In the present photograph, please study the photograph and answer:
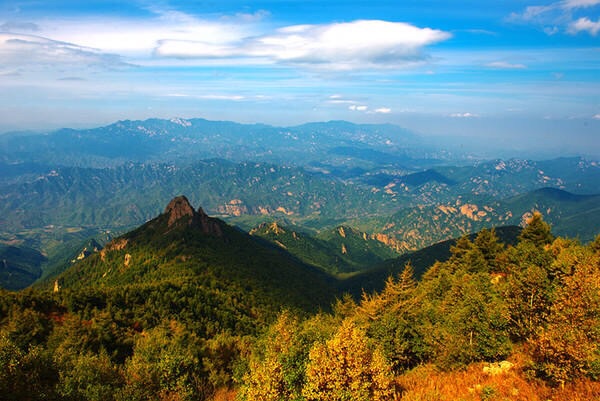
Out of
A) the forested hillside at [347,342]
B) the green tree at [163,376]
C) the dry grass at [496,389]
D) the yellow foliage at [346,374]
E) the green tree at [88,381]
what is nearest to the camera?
the dry grass at [496,389]

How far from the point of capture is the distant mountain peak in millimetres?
174750

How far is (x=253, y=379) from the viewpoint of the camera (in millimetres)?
24812

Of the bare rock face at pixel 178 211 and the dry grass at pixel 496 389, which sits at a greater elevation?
the dry grass at pixel 496 389

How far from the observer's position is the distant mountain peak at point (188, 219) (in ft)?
573

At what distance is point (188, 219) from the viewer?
173750 millimetres

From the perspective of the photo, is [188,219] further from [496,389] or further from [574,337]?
[574,337]

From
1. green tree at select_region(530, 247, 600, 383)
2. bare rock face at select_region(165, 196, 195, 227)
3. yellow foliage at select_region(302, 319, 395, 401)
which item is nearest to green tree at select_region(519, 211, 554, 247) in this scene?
green tree at select_region(530, 247, 600, 383)

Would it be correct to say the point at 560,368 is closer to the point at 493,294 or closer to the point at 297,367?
the point at 297,367

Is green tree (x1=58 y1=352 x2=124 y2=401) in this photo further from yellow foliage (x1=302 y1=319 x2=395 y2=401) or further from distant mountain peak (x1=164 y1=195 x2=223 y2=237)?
distant mountain peak (x1=164 y1=195 x2=223 y2=237)

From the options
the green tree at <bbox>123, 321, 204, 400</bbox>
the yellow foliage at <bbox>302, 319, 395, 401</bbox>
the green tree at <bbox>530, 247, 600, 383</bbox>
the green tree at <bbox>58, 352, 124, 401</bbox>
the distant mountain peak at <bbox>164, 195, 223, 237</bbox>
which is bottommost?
the distant mountain peak at <bbox>164, 195, 223, 237</bbox>

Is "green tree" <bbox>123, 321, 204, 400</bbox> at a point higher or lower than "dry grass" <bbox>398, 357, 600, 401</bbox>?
lower

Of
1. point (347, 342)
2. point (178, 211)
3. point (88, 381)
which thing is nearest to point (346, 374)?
point (347, 342)

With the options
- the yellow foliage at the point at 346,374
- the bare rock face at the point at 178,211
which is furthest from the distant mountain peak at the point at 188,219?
the yellow foliage at the point at 346,374

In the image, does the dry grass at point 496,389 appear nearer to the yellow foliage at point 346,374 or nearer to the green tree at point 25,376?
the yellow foliage at point 346,374
